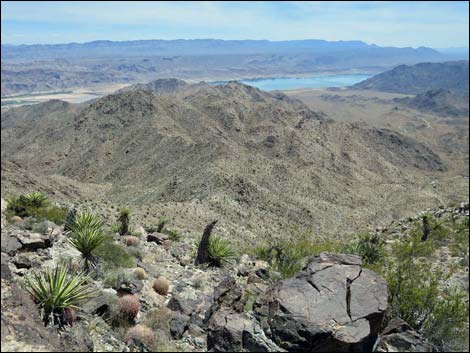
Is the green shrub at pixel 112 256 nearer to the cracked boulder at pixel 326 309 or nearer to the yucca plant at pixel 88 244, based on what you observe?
the yucca plant at pixel 88 244

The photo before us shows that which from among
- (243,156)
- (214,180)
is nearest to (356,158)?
(243,156)

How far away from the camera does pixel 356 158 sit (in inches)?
2857

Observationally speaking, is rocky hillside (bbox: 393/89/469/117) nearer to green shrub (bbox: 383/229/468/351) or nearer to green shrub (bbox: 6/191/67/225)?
green shrub (bbox: 383/229/468/351)

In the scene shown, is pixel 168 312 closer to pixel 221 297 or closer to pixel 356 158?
pixel 221 297

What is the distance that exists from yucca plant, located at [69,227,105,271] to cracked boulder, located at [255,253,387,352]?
17.6 feet

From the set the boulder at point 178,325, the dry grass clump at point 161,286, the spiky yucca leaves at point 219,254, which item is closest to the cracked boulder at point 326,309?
the boulder at point 178,325

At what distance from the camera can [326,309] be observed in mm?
8430

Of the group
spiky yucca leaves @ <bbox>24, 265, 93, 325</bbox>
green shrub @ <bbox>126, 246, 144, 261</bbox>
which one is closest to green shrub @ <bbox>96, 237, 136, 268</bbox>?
green shrub @ <bbox>126, 246, 144, 261</bbox>

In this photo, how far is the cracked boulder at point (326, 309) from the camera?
7758 millimetres

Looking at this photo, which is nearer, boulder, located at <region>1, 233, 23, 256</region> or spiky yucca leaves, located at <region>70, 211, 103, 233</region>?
boulder, located at <region>1, 233, 23, 256</region>

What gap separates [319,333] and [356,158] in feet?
223

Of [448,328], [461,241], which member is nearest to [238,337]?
[448,328]

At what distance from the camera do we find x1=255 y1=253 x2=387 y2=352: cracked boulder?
7.76 metres

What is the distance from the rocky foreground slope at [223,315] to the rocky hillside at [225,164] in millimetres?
21607
